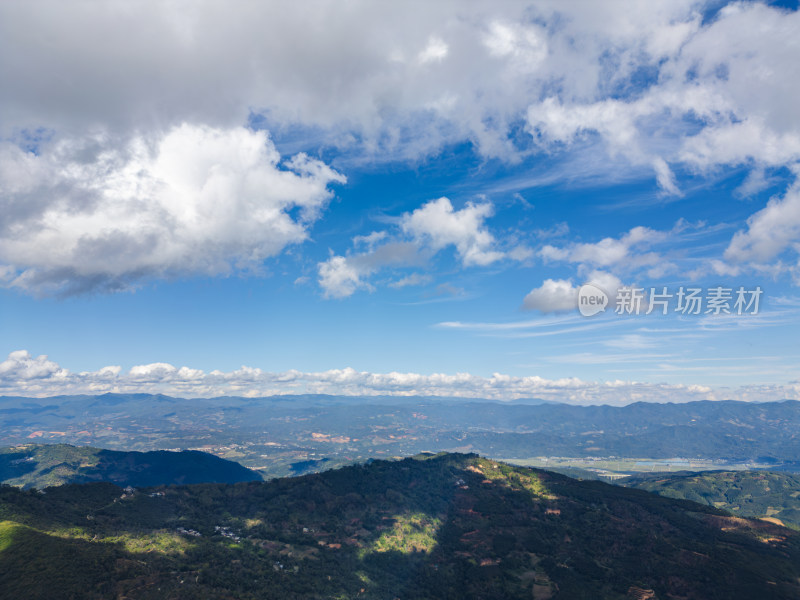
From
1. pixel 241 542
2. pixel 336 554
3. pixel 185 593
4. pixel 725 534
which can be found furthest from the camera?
pixel 725 534

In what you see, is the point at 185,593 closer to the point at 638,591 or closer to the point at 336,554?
the point at 336,554

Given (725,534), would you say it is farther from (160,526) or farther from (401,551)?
(160,526)

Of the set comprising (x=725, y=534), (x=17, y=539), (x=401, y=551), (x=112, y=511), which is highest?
(x=17, y=539)

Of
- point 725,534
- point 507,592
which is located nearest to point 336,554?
point 507,592

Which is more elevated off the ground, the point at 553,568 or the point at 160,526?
the point at 160,526

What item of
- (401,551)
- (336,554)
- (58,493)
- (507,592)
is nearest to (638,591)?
(507,592)

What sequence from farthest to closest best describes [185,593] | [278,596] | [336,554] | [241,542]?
[336,554] < [241,542] < [278,596] < [185,593]

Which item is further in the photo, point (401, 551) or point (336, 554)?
point (401, 551)

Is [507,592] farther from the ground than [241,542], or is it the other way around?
[241,542]

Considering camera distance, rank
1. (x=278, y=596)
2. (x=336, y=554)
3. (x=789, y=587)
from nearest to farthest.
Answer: (x=278, y=596), (x=789, y=587), (x=336, y=554)
